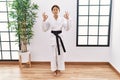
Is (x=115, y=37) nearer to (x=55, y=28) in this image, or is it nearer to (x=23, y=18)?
(x=55, y=28)

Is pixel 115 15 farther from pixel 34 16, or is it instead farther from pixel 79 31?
pixel 34 16

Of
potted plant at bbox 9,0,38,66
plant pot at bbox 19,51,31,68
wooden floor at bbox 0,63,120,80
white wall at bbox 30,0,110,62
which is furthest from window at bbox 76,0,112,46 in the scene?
plant pot at bbox 19,51,31,68

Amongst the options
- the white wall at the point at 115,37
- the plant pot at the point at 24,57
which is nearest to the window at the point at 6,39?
the plant pot at the point at 24,57

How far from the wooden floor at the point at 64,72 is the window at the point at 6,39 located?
29 cm

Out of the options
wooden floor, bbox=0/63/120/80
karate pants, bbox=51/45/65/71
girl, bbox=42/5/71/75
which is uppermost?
→ girl, bbox=42/5/71/75

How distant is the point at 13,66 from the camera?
4.41 m

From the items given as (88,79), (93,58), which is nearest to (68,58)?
(93,58)

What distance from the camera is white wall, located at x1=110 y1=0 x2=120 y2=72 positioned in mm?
3762

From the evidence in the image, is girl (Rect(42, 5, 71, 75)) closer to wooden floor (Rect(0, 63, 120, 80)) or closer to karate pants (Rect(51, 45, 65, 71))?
karate pants (Rect(51, 45, 65, 71))

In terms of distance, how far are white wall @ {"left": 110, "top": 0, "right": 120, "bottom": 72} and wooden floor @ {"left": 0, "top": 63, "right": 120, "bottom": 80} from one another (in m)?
0.25

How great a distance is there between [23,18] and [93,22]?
1.76 m

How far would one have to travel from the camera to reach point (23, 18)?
394 cm

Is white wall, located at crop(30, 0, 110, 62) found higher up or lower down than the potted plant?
lower down

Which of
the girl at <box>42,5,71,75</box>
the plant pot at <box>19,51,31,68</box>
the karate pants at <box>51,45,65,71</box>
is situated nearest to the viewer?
the girl at <box>42,5,71,75</box>
